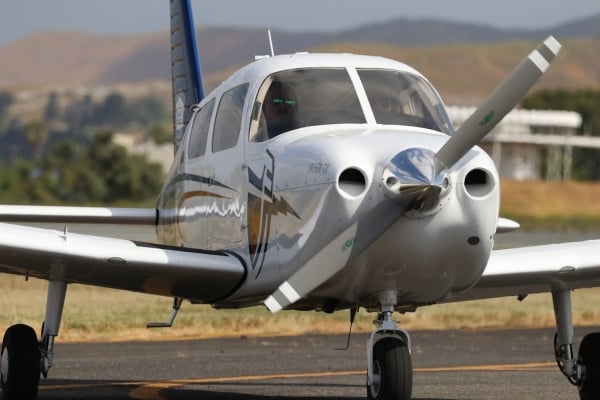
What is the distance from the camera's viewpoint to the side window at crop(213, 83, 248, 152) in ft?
35.3

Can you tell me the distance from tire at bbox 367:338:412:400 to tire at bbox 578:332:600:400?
216cm

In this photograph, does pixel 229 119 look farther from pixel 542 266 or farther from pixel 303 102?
pixel 542 266

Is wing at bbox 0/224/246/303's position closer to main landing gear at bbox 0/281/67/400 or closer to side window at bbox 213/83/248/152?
main landing gear at bbox 0/281/67/400

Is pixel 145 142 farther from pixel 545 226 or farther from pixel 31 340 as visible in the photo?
pixel 31 340

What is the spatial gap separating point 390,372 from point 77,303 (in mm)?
12804

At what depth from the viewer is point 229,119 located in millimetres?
11023

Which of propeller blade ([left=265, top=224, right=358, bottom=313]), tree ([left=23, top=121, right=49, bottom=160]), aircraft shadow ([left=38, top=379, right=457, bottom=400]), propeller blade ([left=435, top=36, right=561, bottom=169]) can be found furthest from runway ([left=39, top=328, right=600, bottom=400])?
tree ([left=23, top=121, right=49, bottom=160])

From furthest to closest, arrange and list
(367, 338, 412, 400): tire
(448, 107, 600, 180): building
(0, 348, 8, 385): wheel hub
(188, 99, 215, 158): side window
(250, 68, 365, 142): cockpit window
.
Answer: (448, 107, 600, 180): building < (188, 99, 215, 158): side window < (0, 348, 8, 385): wheel hub < (250, 68, 365, 142): cockpit window < (367, 338, 412, 400): tire

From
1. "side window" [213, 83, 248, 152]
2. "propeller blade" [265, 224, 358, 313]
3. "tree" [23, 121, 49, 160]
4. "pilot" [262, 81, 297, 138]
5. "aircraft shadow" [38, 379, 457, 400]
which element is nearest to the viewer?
"propeller blade" [265, 224, 358, 313]

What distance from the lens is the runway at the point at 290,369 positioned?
1184 centimetres

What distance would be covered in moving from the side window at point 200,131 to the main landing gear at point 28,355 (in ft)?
5.38

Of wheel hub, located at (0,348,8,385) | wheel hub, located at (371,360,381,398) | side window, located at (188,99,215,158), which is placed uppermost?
side window, located at (188,99,215,158)

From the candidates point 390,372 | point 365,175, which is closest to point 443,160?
point 365,175

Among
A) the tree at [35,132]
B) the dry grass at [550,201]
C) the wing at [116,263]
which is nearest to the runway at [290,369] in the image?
the wing at [116,263]
